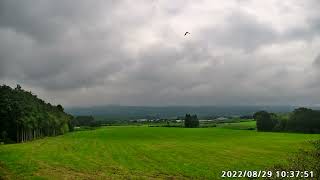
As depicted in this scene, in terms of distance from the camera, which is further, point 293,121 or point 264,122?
point 264,122

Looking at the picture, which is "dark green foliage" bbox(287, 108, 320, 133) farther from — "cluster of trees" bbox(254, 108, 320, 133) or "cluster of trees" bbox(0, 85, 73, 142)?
"cluster of trees" bbox(0, 85, 73, 142)

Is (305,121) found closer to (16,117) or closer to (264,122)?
(264,122)

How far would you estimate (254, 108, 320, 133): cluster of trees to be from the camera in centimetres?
17488

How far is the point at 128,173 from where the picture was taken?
45719 mm

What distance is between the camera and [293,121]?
181m

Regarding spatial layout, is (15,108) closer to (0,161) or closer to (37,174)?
(0,161)

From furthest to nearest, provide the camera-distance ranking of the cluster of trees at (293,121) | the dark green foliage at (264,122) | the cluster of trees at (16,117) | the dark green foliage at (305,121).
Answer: the dark green foliage at (264,122), the cluster of trees at (293,121), the dark green foliage at (305,121), the cluster of trees at (16,117)

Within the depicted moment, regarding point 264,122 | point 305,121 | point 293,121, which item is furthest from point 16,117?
point 305,121

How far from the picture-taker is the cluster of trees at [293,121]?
17488 centimetres

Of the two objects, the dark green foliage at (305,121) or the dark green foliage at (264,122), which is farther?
the dark green foliage at (264,122)

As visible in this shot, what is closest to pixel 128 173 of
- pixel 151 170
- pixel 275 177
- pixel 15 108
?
pixel 151 170

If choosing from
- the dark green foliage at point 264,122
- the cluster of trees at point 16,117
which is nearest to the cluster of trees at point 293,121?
the dark green foliage at point 264,122

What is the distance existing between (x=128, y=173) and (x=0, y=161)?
22.4 metres

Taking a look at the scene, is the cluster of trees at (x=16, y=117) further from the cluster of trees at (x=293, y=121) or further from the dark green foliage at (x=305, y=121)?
the dark green foliage at (x=305, y=121)
